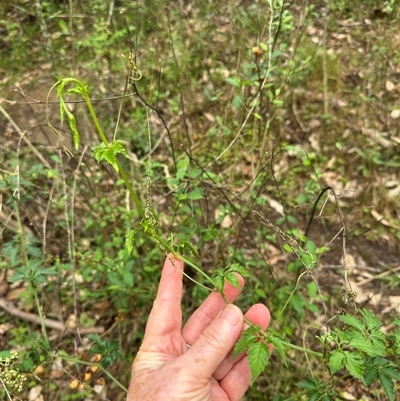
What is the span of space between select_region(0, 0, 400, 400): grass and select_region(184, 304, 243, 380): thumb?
0.42m

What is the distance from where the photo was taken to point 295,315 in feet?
9.73

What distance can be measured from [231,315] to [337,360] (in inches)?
19.3

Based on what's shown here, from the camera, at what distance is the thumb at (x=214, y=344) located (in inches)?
68.2

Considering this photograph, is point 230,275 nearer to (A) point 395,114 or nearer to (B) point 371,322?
(B) point 371,322

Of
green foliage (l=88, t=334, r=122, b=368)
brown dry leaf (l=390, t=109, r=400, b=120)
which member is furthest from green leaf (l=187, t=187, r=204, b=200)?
brown dry leaf (l=390, t=109, r=400, b=120)

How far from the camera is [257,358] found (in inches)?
56.8

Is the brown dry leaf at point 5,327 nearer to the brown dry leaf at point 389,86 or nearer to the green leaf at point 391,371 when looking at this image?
the green leaf at point 391,371

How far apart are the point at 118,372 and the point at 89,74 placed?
11.4ft

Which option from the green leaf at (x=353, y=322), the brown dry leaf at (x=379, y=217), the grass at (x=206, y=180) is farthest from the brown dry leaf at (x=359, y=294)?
the green leaf at (x=353, y=322)

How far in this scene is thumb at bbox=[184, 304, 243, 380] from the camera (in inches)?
68.2

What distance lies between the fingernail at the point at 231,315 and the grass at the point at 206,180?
0.42 metres

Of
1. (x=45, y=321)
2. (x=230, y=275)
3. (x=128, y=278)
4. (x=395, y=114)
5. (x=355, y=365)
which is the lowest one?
(x=45, y=321)

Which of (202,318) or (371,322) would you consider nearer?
(371,322)

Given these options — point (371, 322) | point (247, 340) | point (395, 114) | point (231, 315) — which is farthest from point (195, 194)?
point (395, 114)
